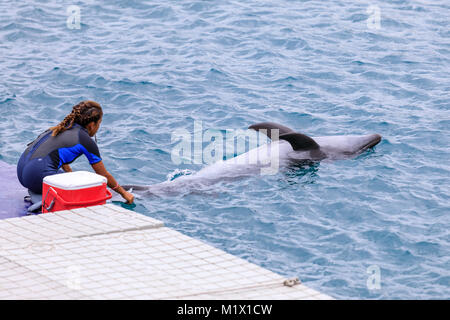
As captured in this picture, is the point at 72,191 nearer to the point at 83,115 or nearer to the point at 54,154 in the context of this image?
the point at 54,154

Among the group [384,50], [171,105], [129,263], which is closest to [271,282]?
[129,263]

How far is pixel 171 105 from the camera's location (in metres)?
14.5

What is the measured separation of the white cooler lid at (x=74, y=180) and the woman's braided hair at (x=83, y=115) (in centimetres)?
69

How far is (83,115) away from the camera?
941 cm

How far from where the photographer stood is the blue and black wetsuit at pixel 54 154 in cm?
938

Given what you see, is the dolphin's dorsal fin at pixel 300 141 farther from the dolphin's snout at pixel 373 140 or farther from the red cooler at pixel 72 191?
the red cooler at pixel 72 191

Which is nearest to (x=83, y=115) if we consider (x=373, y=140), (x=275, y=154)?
(x=275, y=154)

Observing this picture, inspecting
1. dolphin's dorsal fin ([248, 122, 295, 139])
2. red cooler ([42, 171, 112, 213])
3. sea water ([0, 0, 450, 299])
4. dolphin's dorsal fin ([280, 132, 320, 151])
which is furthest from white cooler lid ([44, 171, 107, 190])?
dolphin's dorsal fin ([280, 132, 320, 151])

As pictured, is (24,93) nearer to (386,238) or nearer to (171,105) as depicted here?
(171,105)

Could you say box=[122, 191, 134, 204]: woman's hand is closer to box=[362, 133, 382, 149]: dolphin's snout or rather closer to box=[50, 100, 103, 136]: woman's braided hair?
box=[50, 100, 103, 136]: woman's braided hair

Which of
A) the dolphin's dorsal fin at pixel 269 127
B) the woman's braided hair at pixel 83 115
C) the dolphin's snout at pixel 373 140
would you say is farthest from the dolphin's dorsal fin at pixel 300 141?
the woman's braided hair at pixel 83 115

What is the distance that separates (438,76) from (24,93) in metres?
8.75

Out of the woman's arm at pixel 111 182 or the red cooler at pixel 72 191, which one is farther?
the woman's arm at pixel 111 182

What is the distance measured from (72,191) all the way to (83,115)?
1147 millimetres
